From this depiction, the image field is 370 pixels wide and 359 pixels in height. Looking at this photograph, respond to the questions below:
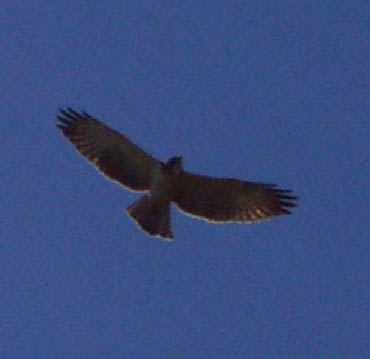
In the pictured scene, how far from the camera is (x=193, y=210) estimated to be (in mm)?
11984

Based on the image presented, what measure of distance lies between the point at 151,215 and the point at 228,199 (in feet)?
3.77

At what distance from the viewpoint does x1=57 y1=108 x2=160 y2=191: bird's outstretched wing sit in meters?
12.1

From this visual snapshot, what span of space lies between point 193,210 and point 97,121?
1.63m

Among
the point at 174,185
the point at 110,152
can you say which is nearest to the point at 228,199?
the point at 174,185

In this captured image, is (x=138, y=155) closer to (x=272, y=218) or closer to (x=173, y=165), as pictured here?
(x=173, y=165)

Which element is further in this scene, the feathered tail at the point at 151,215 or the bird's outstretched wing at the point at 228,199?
the bird's outstretched wing at the point at 228,199

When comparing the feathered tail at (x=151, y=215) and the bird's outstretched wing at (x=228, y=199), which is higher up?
the bird's outstretched wing at (x=228, y=199)

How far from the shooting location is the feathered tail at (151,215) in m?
11.2

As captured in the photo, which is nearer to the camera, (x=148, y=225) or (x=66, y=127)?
(x=148, y=225)

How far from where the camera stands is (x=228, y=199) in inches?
476

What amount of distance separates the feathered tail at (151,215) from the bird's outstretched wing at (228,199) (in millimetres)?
382

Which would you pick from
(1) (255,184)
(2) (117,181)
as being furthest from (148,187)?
(1) (255,184)

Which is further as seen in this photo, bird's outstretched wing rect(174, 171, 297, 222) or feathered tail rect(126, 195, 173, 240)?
bird's outstretched wing rect(174, 171, 297, 222)

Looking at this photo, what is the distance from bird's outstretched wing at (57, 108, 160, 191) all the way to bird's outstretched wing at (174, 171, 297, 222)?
48 centimetres
